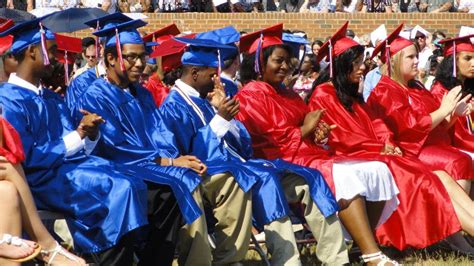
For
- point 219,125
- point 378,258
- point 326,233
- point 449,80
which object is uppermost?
point 219,125

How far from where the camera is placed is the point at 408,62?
991 cm

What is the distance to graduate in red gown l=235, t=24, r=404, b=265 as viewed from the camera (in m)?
8.52

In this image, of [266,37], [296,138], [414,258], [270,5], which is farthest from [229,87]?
[270,5]

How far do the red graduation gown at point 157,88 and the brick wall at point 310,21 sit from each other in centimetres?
815

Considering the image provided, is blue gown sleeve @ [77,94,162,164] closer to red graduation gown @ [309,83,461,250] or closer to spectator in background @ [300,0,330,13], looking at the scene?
red graduation gown @ [309,83,461,250]

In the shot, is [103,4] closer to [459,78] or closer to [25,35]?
[459,78]

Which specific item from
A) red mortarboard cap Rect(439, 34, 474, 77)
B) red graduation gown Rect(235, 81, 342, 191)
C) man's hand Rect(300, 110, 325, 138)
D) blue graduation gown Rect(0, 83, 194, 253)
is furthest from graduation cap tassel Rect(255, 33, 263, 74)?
red mortarboard cap Rect(439, 34, 474, 77)

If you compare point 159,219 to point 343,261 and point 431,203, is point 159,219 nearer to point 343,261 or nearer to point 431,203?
point 343,261

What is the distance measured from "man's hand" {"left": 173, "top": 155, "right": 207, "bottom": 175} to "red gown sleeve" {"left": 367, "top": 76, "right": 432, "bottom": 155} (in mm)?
2321

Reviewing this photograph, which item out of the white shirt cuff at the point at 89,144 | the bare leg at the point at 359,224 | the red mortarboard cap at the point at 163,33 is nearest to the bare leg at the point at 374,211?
the bare leg at the point at 359,224

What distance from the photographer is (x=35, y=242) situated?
6.67 meters

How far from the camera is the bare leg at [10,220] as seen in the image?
21.3 feet

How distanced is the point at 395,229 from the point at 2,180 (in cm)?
357

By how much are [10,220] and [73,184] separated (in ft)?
2.71
